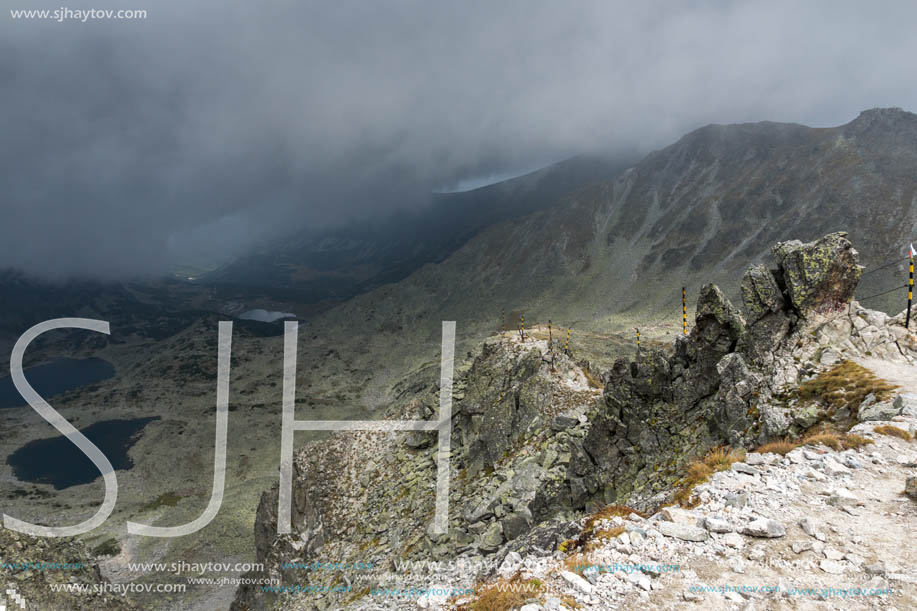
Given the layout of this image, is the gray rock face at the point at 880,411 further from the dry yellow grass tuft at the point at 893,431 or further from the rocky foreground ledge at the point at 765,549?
the rocky foreground ledge at the point at 765,549

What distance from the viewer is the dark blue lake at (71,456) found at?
10438 cm

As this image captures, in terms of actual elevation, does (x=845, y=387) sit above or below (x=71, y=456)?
above

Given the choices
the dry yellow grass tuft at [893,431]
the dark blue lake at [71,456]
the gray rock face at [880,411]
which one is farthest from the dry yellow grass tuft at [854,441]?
the dark blue lake at [71,456]

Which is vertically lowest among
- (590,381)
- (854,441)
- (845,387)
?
(590,381)

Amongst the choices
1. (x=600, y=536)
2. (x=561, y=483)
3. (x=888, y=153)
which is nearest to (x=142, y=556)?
(x=561, y=483)

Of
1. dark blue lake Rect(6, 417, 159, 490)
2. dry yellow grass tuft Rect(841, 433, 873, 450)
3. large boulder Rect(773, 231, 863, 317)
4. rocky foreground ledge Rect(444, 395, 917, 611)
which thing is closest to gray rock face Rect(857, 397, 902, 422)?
rocky foreground ledge Rect(444, 395, 917, 611)

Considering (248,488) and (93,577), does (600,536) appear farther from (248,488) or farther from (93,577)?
(248,488)

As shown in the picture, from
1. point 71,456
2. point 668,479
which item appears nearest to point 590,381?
point 668,479

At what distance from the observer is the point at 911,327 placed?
561 inches

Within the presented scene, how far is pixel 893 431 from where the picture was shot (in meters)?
9.42

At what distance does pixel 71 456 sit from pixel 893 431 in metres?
178

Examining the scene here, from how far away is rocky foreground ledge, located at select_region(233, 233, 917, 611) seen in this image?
21.9 ft

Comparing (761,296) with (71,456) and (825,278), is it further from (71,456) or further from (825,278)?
(71,456)

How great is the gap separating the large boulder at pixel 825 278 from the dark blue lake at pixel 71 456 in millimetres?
131465
